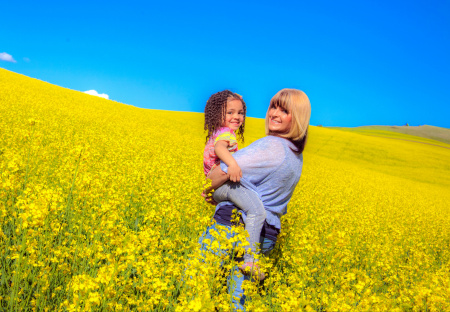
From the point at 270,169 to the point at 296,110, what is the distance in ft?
1.52

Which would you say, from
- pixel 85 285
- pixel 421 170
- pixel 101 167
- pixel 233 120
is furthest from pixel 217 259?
pixel 421 170

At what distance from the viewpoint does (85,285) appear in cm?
150

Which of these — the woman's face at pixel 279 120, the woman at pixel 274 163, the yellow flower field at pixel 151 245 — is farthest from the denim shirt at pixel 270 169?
the yellow flower field at pixel 151 245

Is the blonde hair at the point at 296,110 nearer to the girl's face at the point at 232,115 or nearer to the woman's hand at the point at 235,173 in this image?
the woman's hand at the point at 235,173

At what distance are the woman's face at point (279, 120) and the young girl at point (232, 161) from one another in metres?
0.40

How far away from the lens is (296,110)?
2.27 metres

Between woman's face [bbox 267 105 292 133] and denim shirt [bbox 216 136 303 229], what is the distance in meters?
0.11

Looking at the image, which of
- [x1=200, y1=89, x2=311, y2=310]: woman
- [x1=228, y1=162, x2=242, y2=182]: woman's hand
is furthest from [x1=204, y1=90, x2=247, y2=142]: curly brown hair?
[x1=228, y1=162, x2=242, y2=182]: woman's hand

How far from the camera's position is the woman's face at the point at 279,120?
2.35m

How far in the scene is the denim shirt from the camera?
2.22 meters

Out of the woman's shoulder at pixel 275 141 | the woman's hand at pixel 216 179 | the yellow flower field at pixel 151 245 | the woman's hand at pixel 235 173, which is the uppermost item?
the woman's shoulder at pixel 275 141

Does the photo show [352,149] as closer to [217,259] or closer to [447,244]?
[447,244]

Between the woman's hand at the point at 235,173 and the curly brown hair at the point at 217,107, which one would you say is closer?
the woman's hand at the point at 235,173

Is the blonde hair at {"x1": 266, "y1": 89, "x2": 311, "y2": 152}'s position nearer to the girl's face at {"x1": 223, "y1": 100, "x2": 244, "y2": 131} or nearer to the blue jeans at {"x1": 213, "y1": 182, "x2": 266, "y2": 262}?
the blue jeans at {"x1": 213, "y1": 182, "x2": 266, "y2": 262}
